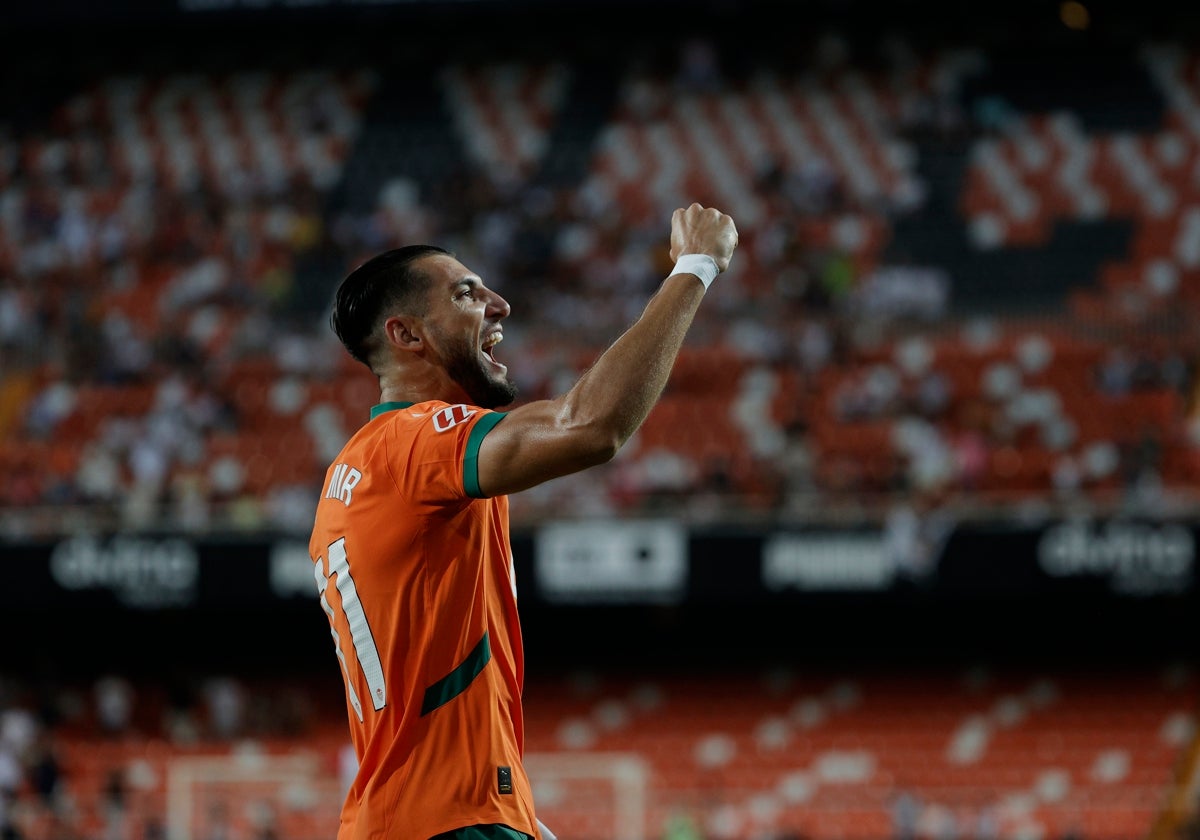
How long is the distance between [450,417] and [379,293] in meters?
0.49

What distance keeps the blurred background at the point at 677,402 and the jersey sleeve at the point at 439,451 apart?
12581 millimetres

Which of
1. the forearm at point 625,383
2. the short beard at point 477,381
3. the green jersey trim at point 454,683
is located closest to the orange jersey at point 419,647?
the green jersey trim at point 454,683

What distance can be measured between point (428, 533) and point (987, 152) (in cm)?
2204

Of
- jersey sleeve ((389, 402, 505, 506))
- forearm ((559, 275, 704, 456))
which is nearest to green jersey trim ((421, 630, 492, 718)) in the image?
jersey sleeve ((389, 402, 505, 506))

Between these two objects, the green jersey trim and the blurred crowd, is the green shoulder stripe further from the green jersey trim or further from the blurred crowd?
the blurred crowd

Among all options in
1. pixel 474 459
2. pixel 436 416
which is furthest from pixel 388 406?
pixel 474 459

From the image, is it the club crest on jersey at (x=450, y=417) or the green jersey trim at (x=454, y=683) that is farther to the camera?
the green jersey trim at (x=454, y=683)

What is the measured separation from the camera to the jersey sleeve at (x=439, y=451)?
3318 mm

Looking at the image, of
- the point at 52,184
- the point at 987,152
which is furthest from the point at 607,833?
the point at 52,184

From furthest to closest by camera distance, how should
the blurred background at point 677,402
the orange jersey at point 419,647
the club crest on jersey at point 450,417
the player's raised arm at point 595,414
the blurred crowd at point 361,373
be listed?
1. the blurred crowd at point 361,373
2. the blurred background at point 677,402
3. the orange jersey at point 419,647
4. the club crest on jersey at point 450,417
5. the player's raised arm at point 595,414

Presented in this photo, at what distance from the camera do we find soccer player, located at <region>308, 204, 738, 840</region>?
130 inches

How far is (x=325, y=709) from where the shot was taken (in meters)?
20.0

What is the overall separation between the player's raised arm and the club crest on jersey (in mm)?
126

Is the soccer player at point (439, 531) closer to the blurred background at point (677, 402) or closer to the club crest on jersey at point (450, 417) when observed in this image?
the club crest on jersey at point (450, 417)
